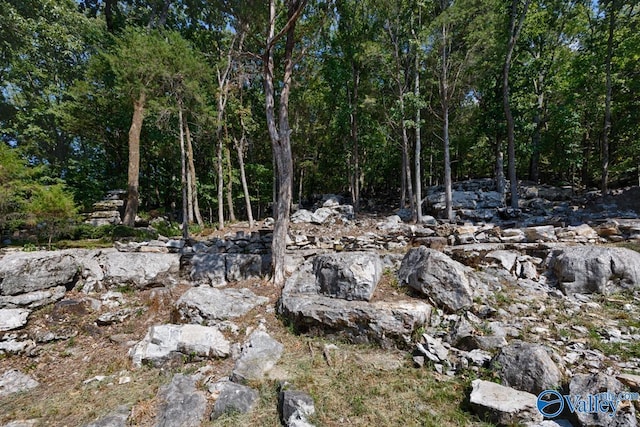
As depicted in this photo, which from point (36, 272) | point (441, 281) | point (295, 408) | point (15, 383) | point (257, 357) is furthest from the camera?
point (36, 272)

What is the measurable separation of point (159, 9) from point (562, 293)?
23280mm

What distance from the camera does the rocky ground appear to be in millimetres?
2986

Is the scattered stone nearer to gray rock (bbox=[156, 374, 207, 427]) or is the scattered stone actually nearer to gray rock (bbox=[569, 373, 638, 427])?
gray rock (bbox=[156, 374, 207, 427])

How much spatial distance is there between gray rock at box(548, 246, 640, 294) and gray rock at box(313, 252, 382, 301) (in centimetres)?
364

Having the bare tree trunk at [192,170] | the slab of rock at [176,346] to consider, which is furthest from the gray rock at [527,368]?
the bare tree trunk at [192,170]

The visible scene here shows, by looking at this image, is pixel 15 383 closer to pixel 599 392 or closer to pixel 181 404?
pixel 181 404

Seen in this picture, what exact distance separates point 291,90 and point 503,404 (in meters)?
15.0

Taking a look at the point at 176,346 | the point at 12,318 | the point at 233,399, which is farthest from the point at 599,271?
the point at 12,318

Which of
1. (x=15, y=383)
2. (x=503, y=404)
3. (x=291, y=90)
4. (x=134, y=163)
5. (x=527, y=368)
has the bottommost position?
(x=15, y=383)

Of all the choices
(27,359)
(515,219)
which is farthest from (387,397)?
(515,219)

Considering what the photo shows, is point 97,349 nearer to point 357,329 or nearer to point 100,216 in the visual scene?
point 357,329

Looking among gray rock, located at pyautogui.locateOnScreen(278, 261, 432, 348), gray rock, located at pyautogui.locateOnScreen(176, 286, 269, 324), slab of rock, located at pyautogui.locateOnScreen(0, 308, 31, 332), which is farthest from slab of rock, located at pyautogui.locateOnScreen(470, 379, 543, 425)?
slab of rock, located at pyautogui.locateOnScreen(0, 308, 31, 332)

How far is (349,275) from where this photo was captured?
16.0 feet

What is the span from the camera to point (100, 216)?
1070cm
